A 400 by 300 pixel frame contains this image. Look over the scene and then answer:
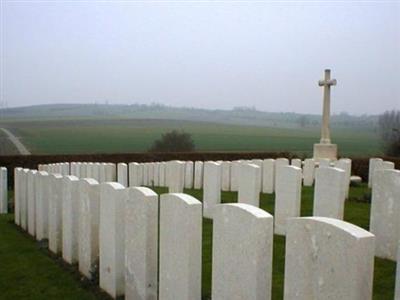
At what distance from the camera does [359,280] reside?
2.10 m

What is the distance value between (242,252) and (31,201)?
Result: 538cm

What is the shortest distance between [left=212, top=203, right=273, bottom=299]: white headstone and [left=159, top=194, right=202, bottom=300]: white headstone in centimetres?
23

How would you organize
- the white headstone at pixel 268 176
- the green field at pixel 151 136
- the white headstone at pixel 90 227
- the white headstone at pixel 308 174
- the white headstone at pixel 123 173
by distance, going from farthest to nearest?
1. the green field at pixel 151 136
2. the white headstone at pixel 308 174
3. the white headstone at pixel 123 173
4. the white headstone at pixel 268 176
5. the white headstone at pixel 90 227

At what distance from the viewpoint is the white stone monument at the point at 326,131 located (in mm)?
14258

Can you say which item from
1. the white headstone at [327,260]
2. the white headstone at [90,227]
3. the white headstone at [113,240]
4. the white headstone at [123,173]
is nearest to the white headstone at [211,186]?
the white headstone at [90,227]

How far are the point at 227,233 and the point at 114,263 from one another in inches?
71.0

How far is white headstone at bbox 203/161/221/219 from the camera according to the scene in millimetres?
7430

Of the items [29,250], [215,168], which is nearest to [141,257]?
[29,250]

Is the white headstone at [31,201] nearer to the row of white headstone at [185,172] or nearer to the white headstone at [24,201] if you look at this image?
the white headstone at [24,201]

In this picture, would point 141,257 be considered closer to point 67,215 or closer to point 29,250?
point 67,215

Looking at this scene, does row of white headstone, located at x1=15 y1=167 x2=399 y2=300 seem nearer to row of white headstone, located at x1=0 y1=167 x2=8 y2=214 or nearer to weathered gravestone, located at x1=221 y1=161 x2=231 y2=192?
row of white headstone, located at x1=0 y1=167 x2=8 y2=214

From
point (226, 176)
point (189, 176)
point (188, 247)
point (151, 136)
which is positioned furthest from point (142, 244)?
point (151, 136)

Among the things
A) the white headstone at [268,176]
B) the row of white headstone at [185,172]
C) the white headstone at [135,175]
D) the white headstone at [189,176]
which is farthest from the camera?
the white headstone at [135,175]

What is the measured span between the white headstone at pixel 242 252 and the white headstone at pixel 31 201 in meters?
4.88
